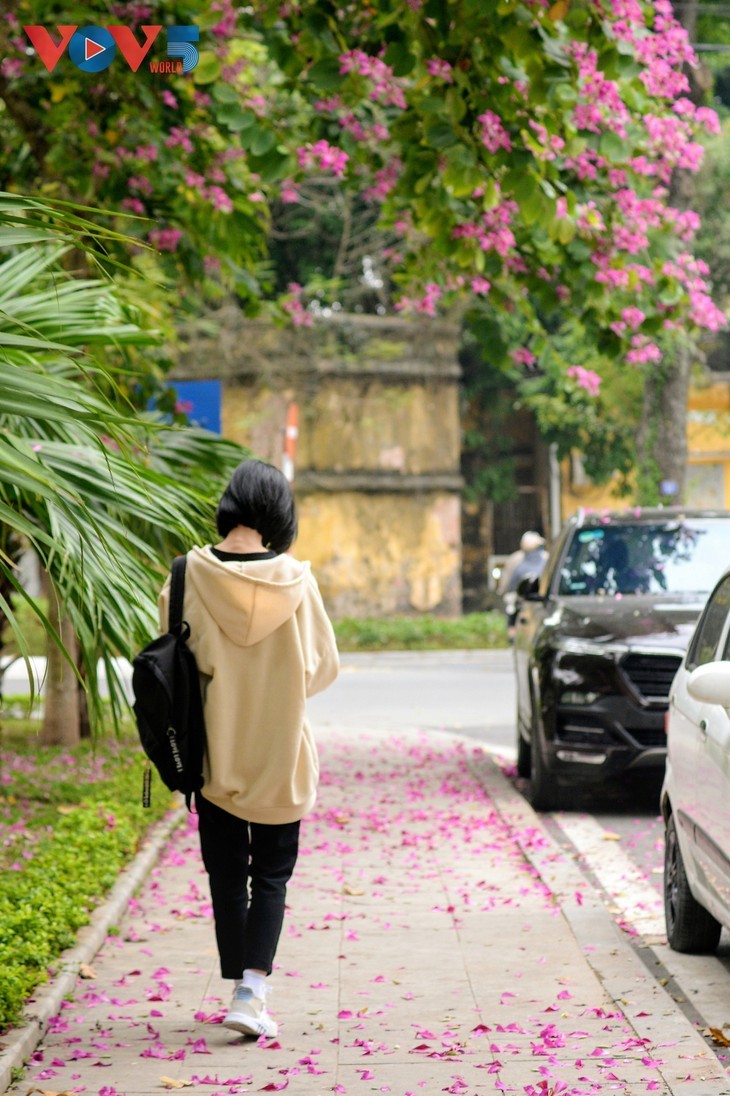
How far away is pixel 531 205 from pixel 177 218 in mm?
4582

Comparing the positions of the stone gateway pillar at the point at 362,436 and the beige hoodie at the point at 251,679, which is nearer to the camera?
the beige hoodie at the point at 251,679

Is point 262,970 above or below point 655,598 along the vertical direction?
below

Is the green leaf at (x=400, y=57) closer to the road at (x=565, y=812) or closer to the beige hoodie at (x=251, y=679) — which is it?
the beige hoodie at (x=251, y=679)

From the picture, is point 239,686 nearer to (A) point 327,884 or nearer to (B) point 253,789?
(B) point 253,789

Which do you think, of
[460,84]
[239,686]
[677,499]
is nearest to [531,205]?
[460,84]

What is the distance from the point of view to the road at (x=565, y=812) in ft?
20.3

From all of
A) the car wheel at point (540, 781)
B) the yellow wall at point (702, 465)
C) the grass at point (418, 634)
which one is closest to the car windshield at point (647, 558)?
the car wheel at point (540, 781)

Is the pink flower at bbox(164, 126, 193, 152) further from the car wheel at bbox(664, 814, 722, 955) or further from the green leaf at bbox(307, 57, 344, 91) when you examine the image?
the car wheel at bbox(664, 814, 722, 955)

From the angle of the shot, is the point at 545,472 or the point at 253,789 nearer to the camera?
the point at 253,789

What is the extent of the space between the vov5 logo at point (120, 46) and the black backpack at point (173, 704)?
17.5 feet

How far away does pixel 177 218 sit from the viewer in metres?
12.1

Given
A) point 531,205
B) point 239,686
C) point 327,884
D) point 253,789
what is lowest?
point 327,884

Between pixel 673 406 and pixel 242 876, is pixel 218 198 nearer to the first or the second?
pixel 242 876

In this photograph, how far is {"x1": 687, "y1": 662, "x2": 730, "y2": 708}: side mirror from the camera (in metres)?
4.93
